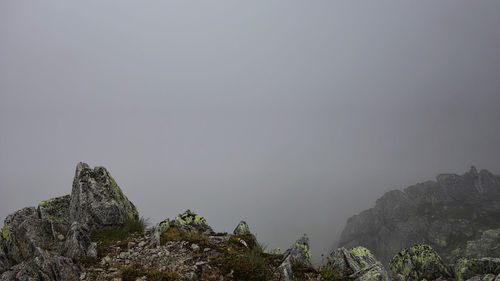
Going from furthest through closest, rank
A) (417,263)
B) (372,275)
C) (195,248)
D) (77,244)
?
1. (417,263)
2. (195,248)
3. (77,244)
4. (372,275)

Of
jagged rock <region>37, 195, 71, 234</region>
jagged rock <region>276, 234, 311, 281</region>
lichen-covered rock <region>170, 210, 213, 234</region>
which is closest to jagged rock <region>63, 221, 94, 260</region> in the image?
jagged rock <region>37, 195, 71, 234</region>

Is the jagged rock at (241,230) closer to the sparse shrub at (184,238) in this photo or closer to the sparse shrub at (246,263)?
the sparse shrub at (184,238)

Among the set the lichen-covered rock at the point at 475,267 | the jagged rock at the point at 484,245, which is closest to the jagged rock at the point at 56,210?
the lichen-covered rock at the point at 475,267

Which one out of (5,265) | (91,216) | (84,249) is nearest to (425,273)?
(84,249)

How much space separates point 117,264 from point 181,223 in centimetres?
622

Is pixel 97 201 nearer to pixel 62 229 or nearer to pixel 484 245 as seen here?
pixel 62 229

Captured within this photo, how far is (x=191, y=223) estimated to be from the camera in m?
17.8

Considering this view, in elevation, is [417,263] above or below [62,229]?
below

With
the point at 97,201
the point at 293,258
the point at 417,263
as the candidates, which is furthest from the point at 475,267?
the point at 97,201

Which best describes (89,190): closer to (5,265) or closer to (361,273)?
(5,265)

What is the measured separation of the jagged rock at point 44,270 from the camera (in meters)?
9.68

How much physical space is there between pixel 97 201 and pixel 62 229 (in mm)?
2308

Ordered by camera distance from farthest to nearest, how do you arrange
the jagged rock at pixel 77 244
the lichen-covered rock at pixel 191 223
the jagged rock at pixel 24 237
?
the lichen-covered rock at pixel 191 223 → the jagged rock at pixel 24 237 → the jagged rock at pixel 77 244

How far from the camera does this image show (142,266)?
10938mm
